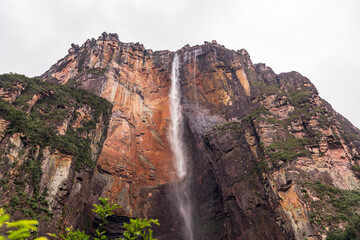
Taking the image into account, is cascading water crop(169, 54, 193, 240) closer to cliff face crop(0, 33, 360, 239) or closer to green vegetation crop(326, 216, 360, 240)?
cliff face crop(0, 33, 360, 239)

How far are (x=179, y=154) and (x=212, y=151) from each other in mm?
7607

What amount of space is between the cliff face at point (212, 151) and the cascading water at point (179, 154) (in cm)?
103

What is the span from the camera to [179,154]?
4138cm

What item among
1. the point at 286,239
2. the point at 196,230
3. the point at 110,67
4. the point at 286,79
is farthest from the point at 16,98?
the point at 286,79

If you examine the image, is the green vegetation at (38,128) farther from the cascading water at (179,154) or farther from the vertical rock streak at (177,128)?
the cascading water at (179,154)

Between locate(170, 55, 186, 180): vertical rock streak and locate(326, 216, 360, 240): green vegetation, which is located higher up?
locate(170, 55, 186, 180): vertical rock streak

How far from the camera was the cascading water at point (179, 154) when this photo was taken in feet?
108

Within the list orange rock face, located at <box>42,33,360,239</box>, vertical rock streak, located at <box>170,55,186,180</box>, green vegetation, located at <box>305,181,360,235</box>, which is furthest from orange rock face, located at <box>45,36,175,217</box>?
green vegetation, located at <box>305,181,360,235</box>

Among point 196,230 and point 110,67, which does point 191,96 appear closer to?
point 110,67

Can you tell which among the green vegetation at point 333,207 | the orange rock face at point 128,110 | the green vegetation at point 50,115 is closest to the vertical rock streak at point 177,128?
the orange rock face at point 128,110

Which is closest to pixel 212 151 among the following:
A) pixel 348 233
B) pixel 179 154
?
pixel 179 154

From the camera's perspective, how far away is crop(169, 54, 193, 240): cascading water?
108 feet

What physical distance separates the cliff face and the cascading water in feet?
3.38

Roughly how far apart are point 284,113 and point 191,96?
681 inches
